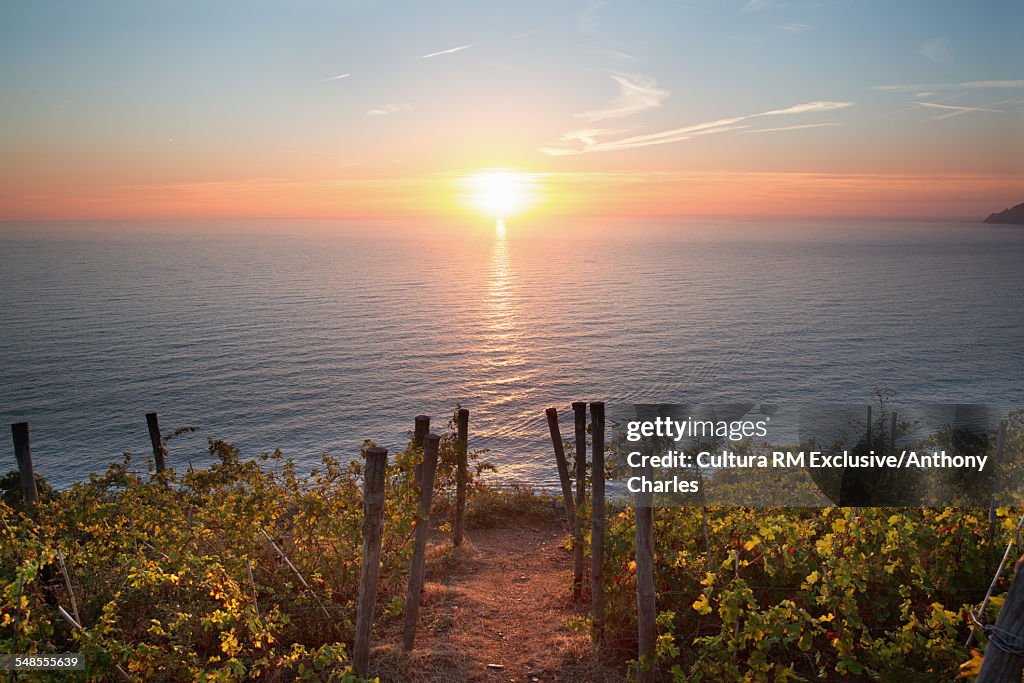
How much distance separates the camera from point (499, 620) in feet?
31.3

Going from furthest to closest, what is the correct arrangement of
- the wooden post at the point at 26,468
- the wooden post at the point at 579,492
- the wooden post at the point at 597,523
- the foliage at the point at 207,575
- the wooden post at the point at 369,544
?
the wooden post at the point at 579,492 < the wooden post at the point at 26,468 < the wooden post at the point at 597,523 < the wooden post at the point at 369,544 < the foliage at the point at 207,575

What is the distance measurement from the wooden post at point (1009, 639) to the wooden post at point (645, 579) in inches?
120

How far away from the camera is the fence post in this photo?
8094 millimetres

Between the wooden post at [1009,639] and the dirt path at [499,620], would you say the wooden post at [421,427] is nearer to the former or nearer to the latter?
the dirt path at [499,620]

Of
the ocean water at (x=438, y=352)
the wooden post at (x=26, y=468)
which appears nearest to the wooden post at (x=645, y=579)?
the wooden post at (x=26, y=468)

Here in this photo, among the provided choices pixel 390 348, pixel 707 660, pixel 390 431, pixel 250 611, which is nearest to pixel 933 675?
pixel 707 660

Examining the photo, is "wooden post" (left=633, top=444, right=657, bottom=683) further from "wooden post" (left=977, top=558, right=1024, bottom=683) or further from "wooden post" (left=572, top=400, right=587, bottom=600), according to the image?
"wooden post" (left=977, top=558, right=1024, bottom=683)

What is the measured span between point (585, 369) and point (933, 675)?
43.2 metres

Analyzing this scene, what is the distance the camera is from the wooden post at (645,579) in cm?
648

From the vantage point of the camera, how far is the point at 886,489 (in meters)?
13.2

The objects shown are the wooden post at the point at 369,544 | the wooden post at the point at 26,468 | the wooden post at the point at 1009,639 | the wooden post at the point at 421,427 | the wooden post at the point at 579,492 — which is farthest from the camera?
the wooden post at the point at 579,492

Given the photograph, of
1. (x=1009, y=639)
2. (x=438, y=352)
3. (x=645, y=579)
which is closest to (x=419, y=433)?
(x=645, y=579)

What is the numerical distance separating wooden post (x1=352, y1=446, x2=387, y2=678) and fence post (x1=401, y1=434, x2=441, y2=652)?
4.19ft

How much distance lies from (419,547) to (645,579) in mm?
2844
